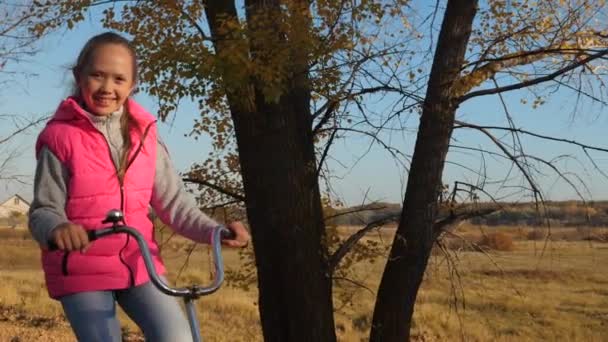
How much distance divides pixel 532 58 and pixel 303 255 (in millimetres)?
2858

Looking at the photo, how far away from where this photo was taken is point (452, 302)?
8281mm

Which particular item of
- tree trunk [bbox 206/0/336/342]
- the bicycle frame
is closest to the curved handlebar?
the bicycle frame

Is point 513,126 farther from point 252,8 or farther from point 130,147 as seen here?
point 130,147

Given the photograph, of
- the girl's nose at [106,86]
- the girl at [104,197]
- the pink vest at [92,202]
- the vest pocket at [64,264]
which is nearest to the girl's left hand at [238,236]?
the girl at [104,197]

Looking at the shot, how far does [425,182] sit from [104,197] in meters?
4.45

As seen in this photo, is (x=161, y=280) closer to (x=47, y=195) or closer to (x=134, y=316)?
(x=134, y=316)

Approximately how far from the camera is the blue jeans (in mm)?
2656

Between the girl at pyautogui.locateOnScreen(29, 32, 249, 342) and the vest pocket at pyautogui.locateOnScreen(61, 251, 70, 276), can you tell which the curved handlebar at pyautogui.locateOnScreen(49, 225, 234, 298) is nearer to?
the girl at pyautogui.locateOnScreen(29, 32, 249, 342)

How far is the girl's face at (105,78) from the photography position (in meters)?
2.90

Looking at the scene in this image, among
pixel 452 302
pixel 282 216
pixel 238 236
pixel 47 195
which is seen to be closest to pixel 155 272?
pixel 238 236

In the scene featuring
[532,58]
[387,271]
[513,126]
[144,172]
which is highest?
[532,58]

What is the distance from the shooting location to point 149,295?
A: 2.75 meters

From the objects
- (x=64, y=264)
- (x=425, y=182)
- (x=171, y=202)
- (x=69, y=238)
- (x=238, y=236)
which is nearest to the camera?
(x=69, y=238)

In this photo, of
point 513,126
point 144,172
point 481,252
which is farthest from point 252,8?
point 144,172
